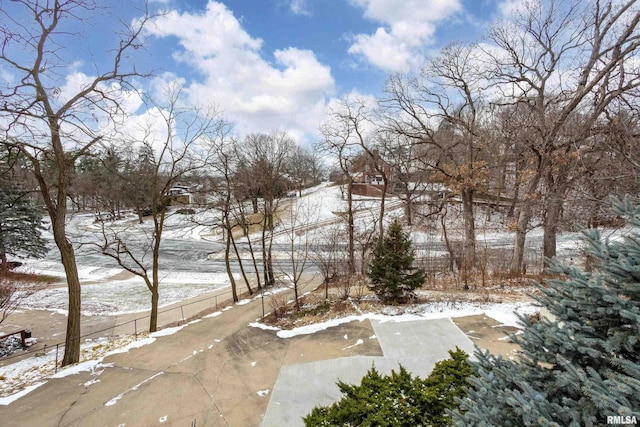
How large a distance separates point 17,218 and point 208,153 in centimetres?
2060

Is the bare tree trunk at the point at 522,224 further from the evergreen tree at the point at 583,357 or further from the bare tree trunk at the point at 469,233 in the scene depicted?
the evergreen tree at the point at 583,357

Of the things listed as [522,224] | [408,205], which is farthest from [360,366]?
[408,205]

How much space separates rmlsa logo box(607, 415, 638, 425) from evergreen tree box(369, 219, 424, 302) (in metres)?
8.33

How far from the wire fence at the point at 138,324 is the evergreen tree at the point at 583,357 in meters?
11.1

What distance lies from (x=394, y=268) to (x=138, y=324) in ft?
37.2

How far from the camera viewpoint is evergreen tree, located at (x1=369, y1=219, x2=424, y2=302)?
10031 millimetres

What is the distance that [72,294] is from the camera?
8.15 m

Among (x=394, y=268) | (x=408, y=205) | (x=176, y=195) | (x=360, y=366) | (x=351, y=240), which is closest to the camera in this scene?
(x=360, y=366)

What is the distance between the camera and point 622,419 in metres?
1.61

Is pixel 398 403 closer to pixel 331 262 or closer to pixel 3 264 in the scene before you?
pixel 331 262

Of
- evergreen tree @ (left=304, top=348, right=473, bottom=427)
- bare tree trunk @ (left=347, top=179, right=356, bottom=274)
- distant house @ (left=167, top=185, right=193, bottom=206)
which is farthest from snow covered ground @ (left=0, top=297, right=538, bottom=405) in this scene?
evergreen tree @ (left=304, top=348, right=473, bottom=427)

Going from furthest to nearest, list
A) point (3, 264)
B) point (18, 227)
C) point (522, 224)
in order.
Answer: point (18, 227)
point (3, 264)
point (522, 224)

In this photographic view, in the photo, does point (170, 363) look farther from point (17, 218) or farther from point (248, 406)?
point (17, 218)

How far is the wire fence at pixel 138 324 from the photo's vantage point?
33.5 ft
